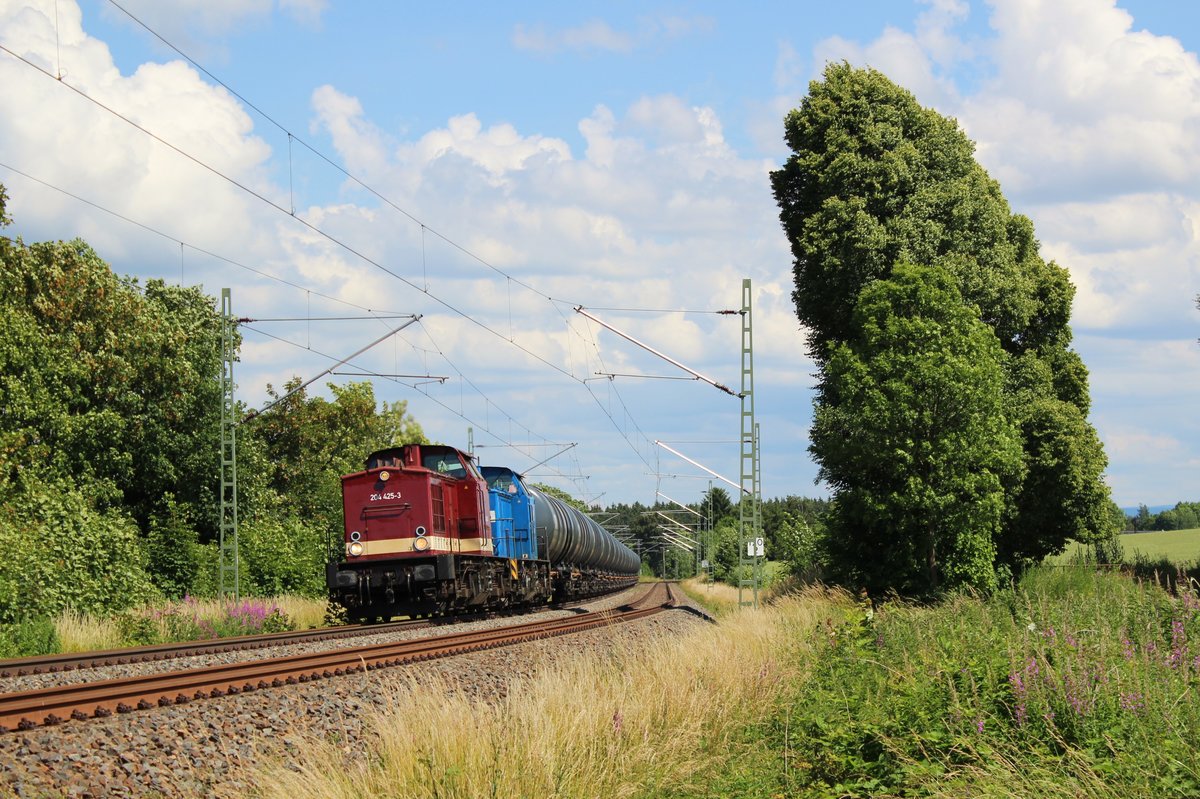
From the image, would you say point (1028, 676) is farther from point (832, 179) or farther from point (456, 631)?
point (832, 179)

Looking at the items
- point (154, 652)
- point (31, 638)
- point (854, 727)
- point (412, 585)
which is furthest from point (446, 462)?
point (854, 727)

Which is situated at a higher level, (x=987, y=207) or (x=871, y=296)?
(x=987, y=207)

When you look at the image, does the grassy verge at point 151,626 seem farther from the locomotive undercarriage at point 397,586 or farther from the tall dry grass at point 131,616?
the locomotive undercarriage at point 397,586

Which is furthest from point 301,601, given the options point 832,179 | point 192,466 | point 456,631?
point 832,179

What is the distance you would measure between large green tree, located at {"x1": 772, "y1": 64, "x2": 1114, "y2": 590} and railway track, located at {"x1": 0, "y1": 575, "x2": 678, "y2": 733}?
17.5 meters

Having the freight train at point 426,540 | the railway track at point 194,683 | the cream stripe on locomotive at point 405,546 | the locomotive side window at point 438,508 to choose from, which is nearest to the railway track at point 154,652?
the freight train at point 426,540

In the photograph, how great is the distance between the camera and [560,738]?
9.28 metres

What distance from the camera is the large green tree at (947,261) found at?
3381 centimetres

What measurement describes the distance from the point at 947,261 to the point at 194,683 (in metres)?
26.4

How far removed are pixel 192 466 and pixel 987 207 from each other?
3103cm

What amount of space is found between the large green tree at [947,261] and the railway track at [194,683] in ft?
57.5

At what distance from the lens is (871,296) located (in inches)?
1217

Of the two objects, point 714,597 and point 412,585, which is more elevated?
point 412,585

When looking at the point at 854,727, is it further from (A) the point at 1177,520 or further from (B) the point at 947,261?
(A) the point at 1177,520
